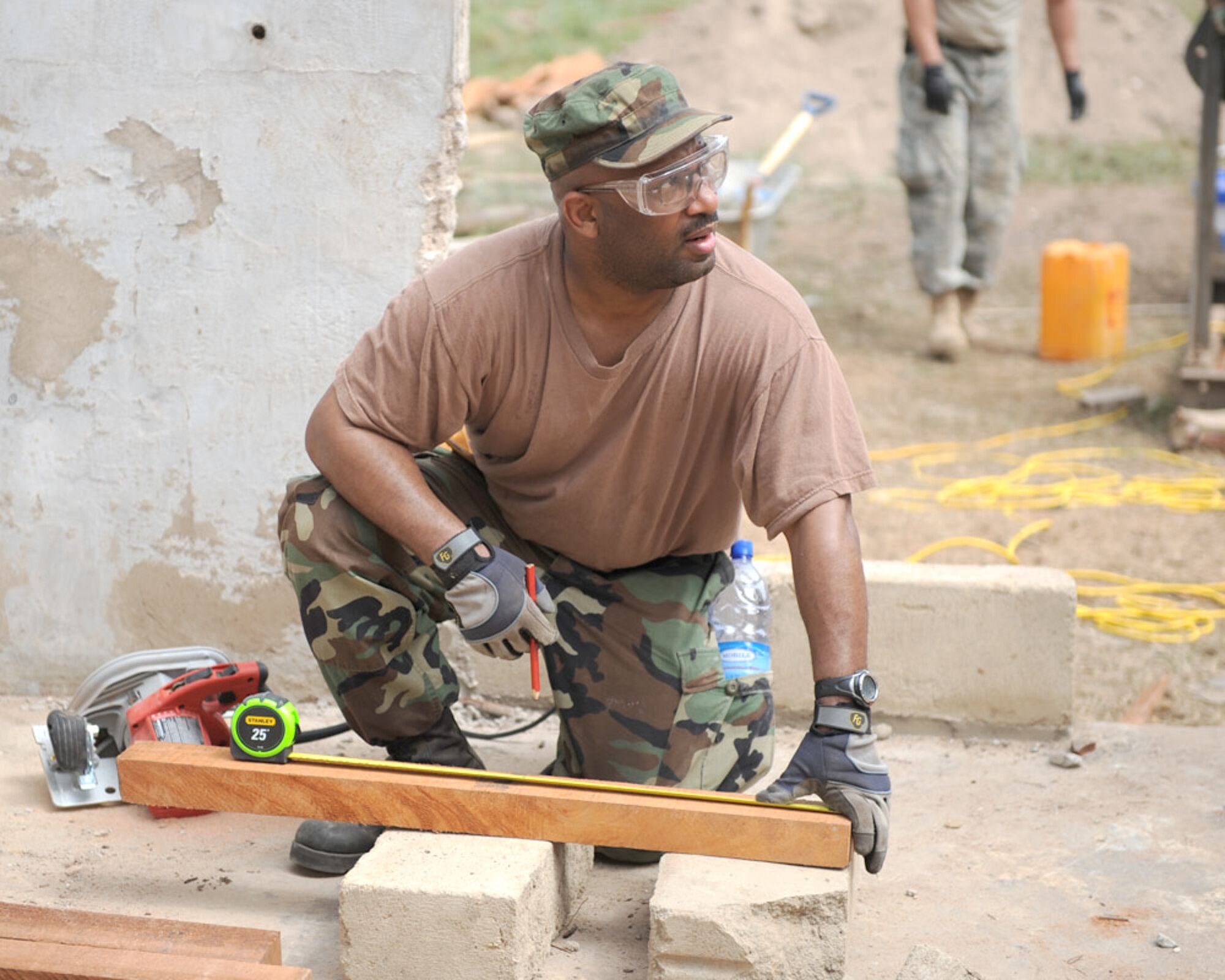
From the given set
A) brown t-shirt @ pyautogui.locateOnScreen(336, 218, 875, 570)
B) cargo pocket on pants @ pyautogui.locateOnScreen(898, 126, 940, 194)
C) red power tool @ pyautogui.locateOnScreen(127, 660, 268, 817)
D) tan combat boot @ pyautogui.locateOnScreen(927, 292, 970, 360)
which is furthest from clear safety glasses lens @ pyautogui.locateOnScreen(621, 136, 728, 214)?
tan combat boot @ pyautogui.locateOnScreen(927, 292, 970, 360)

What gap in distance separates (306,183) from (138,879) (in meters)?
1.66

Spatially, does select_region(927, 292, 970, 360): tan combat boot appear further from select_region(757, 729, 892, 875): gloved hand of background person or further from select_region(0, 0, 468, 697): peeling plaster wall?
select_region(757, 729, 892, 875): gloved hand of background person

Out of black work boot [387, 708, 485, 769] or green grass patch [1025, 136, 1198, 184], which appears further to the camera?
green grass patch [1025, 136, 1198, 184]

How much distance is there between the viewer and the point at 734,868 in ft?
8.22

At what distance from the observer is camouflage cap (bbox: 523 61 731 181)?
8.65 feet

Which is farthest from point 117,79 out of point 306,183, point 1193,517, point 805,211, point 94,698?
point 805,211

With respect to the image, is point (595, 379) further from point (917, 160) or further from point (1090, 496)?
point (917, 160)

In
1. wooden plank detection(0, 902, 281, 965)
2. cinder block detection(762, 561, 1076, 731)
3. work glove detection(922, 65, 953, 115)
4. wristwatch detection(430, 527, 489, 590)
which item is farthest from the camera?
work glove detection(922, 65, 953, 115)

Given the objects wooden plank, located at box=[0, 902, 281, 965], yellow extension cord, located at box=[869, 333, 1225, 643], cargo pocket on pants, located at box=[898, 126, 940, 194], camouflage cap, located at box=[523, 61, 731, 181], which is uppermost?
camouflage cap, located at box=[523, 61, 731, 181]

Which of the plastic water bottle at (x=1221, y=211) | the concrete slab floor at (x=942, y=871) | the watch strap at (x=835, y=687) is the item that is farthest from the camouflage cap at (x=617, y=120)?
the plastic water bottle at (x=1221, y=211)

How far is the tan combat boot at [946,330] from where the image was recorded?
8094 mm

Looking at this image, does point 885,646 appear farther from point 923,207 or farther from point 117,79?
point 923,207

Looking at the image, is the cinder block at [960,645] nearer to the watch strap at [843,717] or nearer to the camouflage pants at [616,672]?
the camouflage pants at [616,672]

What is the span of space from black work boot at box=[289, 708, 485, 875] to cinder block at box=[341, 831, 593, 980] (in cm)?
38
